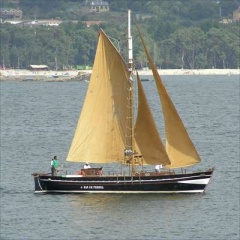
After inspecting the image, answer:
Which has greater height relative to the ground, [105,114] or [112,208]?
[105,114]

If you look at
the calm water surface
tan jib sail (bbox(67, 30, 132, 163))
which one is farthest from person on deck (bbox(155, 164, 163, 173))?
tan jib sail (bbox(67, 30, 132, 163))

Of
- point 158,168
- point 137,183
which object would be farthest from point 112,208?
point 158,168

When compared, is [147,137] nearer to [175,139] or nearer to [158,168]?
[175,139]

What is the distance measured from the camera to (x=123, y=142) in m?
72.8

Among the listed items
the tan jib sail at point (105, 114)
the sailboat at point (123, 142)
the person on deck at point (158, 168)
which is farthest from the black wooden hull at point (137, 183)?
the tan jib sail at point (105, 114)

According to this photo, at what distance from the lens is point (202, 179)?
7156cm

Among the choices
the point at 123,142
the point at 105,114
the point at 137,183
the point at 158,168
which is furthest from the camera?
the point at 105,114

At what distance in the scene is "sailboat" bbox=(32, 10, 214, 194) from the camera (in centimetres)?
7119

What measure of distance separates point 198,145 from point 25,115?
42376 millimetres

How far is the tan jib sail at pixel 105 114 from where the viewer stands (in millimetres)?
72688

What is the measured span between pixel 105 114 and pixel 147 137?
2338 millimetres

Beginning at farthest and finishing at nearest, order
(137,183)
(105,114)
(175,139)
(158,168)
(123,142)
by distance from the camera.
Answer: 1. (105,114)
2. (123,142)
3. (175,139)
4. (158,168)
5. (137,183)

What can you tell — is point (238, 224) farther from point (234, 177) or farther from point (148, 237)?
point (234, 177)

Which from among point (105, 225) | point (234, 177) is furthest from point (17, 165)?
point (105, 225)
